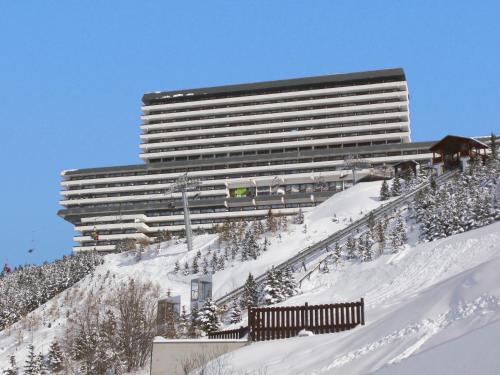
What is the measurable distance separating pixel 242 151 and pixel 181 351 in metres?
118

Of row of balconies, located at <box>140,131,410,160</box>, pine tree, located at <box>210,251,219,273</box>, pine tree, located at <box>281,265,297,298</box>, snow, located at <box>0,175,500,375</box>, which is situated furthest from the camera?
row of balconies, located at <box>140,131,410,160</box>

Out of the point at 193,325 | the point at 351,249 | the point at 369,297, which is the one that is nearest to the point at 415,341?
the point at 369,297

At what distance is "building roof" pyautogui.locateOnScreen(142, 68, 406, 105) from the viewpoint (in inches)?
5325

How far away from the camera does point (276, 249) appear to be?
2202 inches

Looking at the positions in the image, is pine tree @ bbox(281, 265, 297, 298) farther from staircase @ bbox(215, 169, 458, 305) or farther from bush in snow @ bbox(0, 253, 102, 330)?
bush in snow @ bbox(0, 253, 102, 330)

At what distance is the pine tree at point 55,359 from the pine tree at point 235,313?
9.76 metres

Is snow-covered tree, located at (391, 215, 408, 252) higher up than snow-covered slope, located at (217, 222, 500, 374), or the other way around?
snow-covered tree, located at (391, 215, 408, 252)

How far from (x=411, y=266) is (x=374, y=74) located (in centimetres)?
10745

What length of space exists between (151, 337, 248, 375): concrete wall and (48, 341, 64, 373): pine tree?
79.1 feet

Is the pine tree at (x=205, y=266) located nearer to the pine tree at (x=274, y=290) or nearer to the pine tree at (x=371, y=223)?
the pine tree at (x=371, y=223)

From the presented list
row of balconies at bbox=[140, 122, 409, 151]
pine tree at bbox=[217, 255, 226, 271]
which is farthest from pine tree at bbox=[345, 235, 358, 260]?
row of balconies at bbox=[140, 122, 409, 151]

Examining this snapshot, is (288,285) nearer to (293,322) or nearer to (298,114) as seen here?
(293,322)

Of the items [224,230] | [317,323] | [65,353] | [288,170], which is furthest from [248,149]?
[317,323]

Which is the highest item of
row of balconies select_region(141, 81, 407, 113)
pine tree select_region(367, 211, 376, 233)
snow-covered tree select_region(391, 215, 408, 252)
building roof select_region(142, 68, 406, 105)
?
building roof select_region(142, 68, 406, 105)
